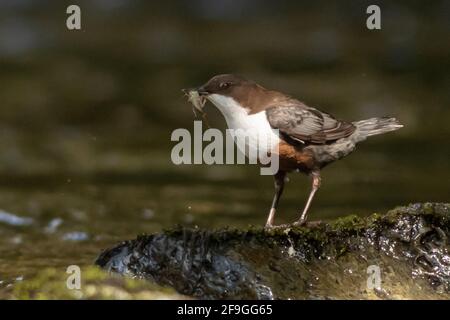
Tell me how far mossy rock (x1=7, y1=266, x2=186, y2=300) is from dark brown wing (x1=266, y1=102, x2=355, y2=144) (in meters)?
1.32

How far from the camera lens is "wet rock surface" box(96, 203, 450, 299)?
16.2ft

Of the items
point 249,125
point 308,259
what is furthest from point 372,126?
point 308,259

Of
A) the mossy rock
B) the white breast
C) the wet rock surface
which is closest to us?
the mossy rock

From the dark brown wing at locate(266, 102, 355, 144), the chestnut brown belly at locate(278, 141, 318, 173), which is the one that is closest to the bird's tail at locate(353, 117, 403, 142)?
the dark brown wing at locate(266, 102, 355, 144)

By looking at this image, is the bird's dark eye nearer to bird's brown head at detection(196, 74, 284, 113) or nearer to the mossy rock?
bird's brown head at detection(196, 74, 284, 113)

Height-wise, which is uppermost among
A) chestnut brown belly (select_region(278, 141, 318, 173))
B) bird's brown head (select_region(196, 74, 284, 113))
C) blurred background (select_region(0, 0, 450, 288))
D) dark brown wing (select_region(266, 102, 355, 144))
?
Result: bird's brown head (select_region(196, 74, 284, 113))

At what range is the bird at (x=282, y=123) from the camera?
220 inches

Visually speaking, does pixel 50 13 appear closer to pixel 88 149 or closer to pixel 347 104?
pixel 88 149

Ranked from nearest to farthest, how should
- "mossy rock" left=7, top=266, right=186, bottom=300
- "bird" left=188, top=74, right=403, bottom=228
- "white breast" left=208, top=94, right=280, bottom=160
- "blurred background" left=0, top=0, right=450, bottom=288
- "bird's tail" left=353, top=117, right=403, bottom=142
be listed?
"mossy rock" left=7, top=266, right=186, bottom=300, "white breast" left=208, top=94, right=280, bottom=160, "bird" left=188, top=74, right=403, bottom=228, "bird's tail" left=353, top=117, right=403, bottom=142, "blurred background" left=0, top=0, right=450, bottom=288

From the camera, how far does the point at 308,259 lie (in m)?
5.15

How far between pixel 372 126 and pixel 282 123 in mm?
932
